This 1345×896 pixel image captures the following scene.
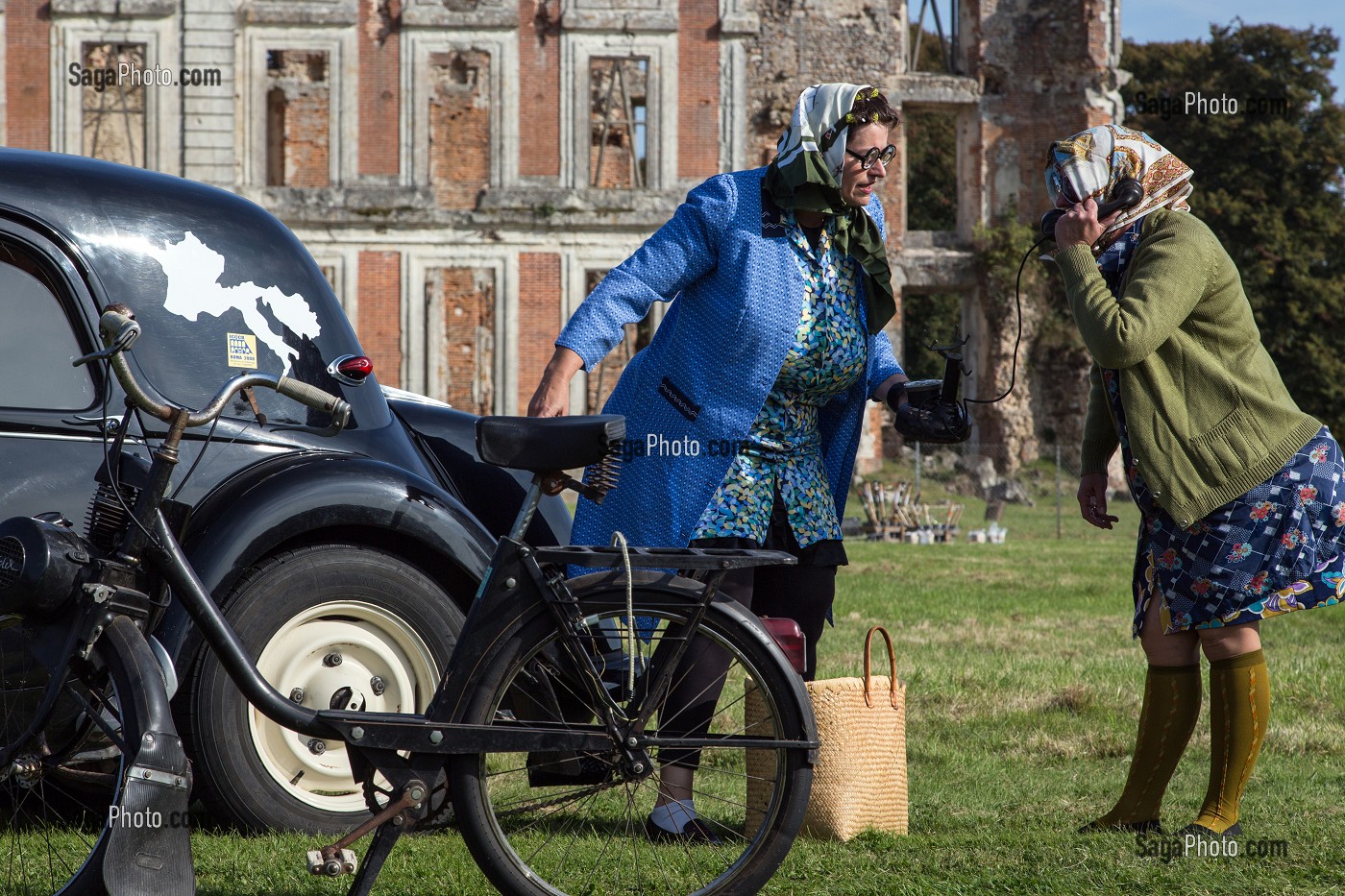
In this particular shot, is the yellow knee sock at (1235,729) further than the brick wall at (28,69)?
No

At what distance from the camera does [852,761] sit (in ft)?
12.8

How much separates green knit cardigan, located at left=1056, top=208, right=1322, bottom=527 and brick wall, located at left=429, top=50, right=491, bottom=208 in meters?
24.5

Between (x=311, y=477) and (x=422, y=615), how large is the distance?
52cm

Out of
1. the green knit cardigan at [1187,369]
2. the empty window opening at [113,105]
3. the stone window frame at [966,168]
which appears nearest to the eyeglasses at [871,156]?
the green knit cardigan at [1187,369]

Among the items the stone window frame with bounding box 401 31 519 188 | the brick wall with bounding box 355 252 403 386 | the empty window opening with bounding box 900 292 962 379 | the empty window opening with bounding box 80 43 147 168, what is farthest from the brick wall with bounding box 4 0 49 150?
the empty window opening with bounding box 900 292 962 379

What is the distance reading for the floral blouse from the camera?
3.99 metres

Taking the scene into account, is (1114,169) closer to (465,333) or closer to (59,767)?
(59,767)

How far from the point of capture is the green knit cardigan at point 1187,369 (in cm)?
377

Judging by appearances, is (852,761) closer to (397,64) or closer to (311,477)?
(311,477)

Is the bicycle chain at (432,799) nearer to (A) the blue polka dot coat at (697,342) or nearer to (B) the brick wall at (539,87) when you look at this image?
(A) the blue polka dot coat at (697,342)

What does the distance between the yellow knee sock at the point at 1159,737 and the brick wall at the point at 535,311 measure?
77.4 ft

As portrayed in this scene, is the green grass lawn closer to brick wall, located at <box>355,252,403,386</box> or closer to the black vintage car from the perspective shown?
the black vintage car

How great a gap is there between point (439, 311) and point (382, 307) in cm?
110

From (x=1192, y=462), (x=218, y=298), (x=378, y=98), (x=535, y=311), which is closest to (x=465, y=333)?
(x=535, y=311)
